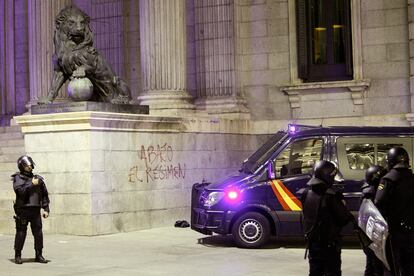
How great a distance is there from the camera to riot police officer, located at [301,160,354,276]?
9.73 metres

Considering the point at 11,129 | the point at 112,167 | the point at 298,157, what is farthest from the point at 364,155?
the point at 11,129

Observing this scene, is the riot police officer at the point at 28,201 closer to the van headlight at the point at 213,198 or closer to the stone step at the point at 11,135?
the van headlight at the point at 213,198

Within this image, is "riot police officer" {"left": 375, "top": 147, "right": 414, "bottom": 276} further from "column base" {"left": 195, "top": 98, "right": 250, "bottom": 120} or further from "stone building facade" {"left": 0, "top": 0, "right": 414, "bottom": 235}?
"column base" {"left": 195, "top": 98, "right": 250, "bottom": 120}

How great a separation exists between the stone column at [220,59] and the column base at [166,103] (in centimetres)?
141

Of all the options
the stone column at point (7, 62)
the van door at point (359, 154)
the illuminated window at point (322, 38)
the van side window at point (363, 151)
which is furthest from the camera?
the stone column at point (7, 62)

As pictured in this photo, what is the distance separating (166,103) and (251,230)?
6.60m

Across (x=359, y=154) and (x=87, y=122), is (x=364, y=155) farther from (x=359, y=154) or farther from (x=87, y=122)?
(x=87, y=122)

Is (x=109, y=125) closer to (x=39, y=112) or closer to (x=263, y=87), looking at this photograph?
(x=39, y=112)

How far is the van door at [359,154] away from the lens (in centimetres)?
1595

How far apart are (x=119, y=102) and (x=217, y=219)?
4.44 m

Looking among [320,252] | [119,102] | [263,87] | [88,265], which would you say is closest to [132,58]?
[263,87]

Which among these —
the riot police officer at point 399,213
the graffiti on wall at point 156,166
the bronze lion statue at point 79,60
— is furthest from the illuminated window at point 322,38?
the riot police officer at point 399,213

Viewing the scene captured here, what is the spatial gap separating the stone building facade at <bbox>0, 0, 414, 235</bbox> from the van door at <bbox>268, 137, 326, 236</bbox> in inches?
158

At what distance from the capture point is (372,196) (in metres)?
10.7
